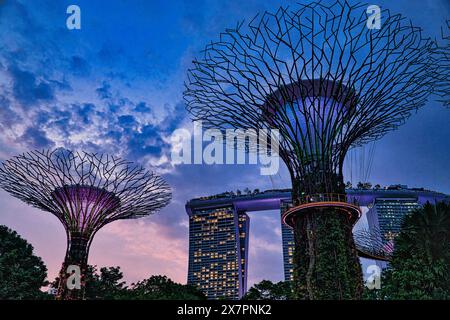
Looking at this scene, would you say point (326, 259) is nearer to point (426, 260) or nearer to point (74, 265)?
point (426, 260)

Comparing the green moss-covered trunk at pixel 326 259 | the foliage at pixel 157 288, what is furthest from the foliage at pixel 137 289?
the green moss-covered trunk at pixel 326 259

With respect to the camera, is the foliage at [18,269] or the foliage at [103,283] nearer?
the foliage at [18,269]

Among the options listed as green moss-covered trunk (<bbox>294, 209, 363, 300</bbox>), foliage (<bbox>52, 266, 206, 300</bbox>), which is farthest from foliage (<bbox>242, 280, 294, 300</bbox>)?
green moss-covered trunk (<bbox>294, 209, 363, 300</bbox>)

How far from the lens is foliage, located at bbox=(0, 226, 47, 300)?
3153 cm

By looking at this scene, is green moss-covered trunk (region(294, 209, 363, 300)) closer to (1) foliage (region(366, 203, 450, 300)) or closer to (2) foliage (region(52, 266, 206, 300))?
(1) foliage (region(366, 203, 450, 300))

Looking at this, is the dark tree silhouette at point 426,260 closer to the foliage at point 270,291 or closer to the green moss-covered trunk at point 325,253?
the green moss-covered trunk at point 325,253

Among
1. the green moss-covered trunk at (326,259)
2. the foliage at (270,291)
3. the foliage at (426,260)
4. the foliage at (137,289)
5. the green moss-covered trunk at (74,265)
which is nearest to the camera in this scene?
the foliage at (426,260)

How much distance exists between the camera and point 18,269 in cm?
3328

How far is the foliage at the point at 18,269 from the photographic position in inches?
1241

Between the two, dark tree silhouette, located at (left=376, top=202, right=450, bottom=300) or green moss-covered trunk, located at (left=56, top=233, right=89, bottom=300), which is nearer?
dark tree silhouette, located at (left=376, top=202, right=450, bottom=300)

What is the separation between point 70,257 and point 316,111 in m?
17.6

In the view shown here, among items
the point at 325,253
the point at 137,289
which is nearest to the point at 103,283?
the point at 137,289

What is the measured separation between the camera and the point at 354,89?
722 inches
